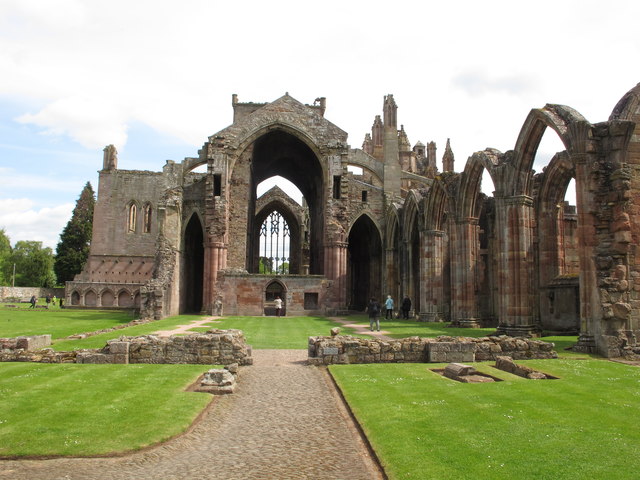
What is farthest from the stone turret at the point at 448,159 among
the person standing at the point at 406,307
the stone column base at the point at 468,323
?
the stone column base at the point at 468,323

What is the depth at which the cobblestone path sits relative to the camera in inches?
198

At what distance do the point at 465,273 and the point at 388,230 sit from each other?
1248 cm

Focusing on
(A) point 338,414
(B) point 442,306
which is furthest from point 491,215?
(A) point 338,414

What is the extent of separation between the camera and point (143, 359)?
11203 millimetres

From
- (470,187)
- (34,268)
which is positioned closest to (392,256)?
(470,187)

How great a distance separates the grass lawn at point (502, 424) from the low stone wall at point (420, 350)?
150cm

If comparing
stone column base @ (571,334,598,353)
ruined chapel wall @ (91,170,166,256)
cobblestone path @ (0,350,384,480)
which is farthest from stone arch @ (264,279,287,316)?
cobblestone path @ (0,350,384,480)

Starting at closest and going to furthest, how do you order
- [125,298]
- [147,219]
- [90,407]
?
1. [90,407]
2. [125,298]
3. [147,219]

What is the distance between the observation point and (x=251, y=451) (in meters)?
5.71

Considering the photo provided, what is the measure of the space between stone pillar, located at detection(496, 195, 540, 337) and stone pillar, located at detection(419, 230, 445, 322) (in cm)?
726

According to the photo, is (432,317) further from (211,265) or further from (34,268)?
(34,268)

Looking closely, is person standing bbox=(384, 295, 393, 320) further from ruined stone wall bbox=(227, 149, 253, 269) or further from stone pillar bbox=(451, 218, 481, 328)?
ruined stone wall bbox=(227, 149, 253, 269)

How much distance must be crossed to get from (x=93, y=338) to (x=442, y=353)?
32.1ft

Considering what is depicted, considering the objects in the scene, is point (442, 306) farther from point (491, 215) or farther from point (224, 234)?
point (224, 234)
